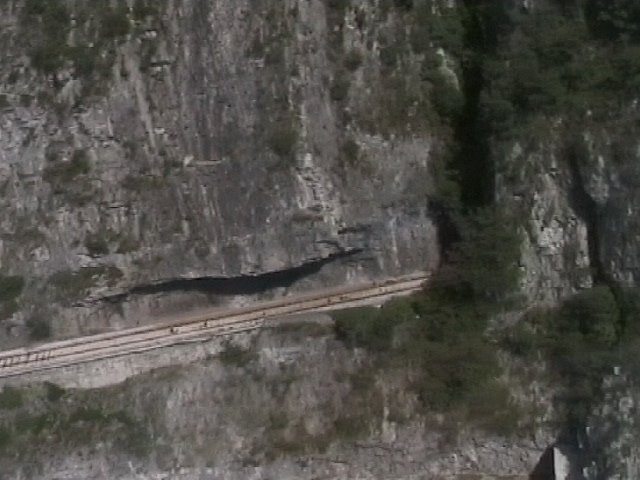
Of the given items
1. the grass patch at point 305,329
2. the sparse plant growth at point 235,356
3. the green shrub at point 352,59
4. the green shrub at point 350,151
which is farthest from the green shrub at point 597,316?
the sparse plant growth at point 235,356

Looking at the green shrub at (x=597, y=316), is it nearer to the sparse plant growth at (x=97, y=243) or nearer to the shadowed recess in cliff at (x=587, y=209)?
the shadowed recess in cliff at (x=587, y=209)

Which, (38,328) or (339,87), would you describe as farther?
(38,328)

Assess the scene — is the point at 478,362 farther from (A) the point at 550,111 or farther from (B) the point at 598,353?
(A) the point at 550,111

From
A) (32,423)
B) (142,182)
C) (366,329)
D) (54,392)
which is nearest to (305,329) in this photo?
(366,329)

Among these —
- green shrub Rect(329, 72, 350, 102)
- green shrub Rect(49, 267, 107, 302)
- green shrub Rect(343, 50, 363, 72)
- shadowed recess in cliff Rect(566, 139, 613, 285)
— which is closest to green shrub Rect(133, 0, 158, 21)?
green shrub Rect(329, 72, 350, 102)

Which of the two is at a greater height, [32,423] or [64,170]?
[64,170]

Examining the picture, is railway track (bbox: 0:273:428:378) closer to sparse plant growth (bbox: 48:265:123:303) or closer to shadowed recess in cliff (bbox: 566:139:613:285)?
sparse plant growth (bbox: 48:265:123:303)

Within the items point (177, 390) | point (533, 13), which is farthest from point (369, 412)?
point (533, 13)

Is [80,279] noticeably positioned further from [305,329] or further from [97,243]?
[305,329]
